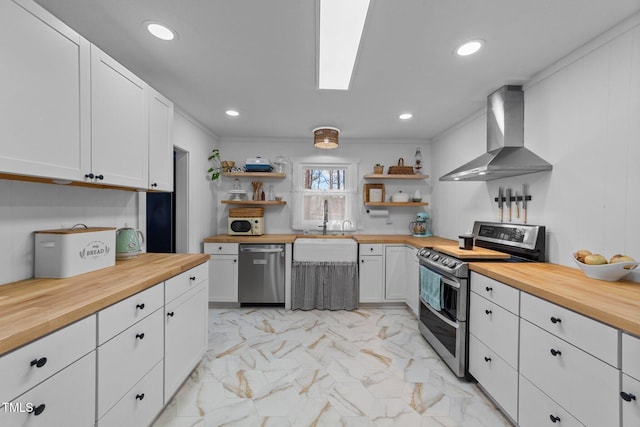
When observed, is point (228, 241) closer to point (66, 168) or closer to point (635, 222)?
point (66, 168)

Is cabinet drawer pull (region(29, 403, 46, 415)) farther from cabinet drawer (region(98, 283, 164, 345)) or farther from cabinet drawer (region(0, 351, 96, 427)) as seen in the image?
cabinet drawer (region(98, 283, 164, 345))

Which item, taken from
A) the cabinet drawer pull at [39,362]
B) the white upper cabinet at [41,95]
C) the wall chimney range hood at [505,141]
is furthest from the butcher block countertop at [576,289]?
the white upper cabinet at [41,95]

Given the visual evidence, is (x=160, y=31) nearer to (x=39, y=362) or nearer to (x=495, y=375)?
(x=39, y=362)

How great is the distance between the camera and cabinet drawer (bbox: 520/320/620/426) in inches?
41.5

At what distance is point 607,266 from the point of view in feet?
4.79

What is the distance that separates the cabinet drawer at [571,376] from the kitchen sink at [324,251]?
207cm

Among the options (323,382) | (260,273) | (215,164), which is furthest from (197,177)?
(323,382)

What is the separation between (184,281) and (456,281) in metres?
1.99

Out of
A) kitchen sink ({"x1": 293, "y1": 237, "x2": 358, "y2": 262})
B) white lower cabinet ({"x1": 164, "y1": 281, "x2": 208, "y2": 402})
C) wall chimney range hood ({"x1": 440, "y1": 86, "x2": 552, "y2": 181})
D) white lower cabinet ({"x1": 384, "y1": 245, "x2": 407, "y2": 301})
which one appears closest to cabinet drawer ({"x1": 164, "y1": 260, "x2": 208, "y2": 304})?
white lower cabinet ({"x1": 164, "y1": 281, "x2": 208, "y2": 402})

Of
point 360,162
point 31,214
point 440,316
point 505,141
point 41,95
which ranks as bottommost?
point 440,316

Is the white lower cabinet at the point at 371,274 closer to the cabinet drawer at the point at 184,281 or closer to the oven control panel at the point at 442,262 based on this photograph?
the oven control panel at the point at 442,262

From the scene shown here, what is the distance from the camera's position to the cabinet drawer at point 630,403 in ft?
3.14

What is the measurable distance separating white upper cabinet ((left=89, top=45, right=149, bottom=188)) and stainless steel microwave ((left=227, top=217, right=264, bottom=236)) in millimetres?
1759

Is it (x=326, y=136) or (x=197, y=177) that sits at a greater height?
(x=326, y=136)
